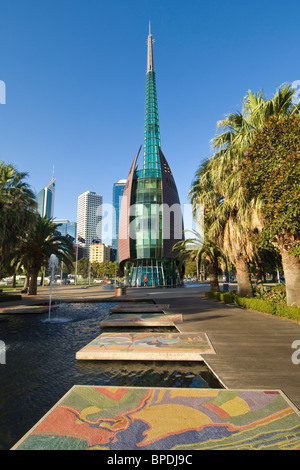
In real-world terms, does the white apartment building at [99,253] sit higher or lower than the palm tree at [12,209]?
higher

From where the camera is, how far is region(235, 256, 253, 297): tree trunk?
16.9 m

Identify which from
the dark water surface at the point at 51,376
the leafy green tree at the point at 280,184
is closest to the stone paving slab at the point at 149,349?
the dark water surface at the point at 51,376

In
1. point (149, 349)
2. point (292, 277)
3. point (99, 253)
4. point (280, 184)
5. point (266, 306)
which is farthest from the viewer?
point (99, 253)

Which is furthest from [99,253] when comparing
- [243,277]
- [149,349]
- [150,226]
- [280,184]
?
[149,349]

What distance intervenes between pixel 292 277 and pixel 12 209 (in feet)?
67.6

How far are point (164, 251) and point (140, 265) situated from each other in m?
7.55

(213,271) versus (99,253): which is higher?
(99,253)

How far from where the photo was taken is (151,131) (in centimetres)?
8275

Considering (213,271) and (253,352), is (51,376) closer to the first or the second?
(253,352)

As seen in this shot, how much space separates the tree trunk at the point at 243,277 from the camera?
55.4 ft

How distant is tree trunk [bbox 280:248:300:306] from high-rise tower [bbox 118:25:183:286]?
1876 inches

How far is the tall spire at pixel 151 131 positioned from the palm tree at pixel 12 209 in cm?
4975

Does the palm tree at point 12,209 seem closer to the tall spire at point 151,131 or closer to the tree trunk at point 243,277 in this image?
the tree trunk at point 243,277

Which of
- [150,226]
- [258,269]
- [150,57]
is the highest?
[150,57]
